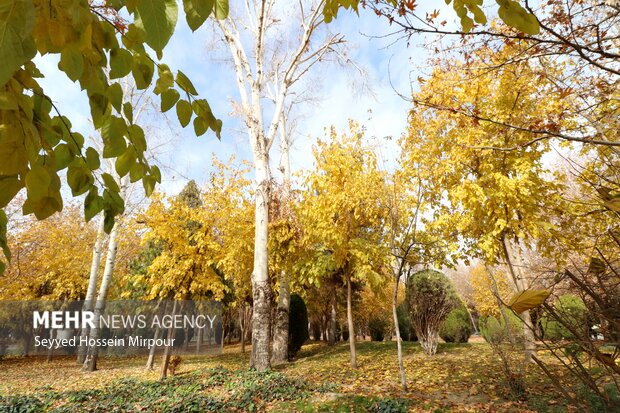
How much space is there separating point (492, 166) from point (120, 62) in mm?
7533

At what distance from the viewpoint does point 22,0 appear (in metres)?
0.52

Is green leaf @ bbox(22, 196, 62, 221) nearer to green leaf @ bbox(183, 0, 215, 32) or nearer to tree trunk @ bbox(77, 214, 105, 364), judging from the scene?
green leaf @ bbox(183, 0, 215, 32)

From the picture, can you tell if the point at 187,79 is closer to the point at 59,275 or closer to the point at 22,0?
the point at 22,0

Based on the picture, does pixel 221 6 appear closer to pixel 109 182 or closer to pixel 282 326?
pixel 109 182

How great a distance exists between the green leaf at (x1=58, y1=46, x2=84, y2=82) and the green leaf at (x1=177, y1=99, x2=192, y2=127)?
1.08ft

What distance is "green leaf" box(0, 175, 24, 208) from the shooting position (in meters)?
0.73

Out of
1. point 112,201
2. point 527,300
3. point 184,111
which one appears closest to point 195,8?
point 184,111

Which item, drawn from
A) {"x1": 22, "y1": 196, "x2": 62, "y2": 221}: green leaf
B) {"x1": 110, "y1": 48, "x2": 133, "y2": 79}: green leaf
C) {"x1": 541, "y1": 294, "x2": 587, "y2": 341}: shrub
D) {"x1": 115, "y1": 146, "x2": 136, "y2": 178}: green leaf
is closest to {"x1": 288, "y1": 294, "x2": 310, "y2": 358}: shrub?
{"x1": 541, "y1": 294, "x2": 587, "y2": 341}: shrub

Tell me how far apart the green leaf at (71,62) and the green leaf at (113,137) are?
0.71 feet

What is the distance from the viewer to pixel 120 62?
984 mm

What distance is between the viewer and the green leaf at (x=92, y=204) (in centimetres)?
125

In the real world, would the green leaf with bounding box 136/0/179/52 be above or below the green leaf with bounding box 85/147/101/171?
above

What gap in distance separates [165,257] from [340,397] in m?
6.16

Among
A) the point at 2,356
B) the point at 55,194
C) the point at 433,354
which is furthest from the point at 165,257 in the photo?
the point at 2,356
